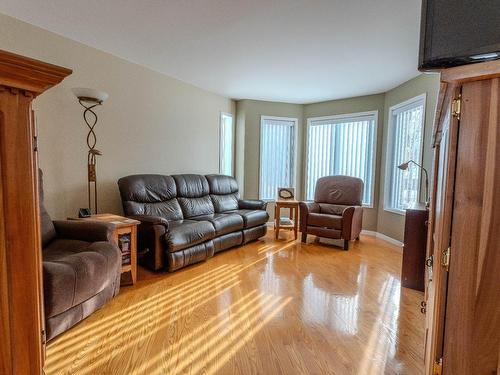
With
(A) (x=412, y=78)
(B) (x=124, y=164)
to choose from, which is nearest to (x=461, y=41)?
(B) (x=124, y=164)

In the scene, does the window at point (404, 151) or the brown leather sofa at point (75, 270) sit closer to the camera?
the brown leather sofa at point (75, 270)

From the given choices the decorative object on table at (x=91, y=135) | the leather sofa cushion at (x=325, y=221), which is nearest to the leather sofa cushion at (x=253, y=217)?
the leather sofa cushion at (x=325, y=221)

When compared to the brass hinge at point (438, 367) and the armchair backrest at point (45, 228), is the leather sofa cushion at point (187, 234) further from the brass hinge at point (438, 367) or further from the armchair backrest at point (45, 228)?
the brass hinge at point (438, 367)

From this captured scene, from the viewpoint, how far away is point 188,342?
5.79ft

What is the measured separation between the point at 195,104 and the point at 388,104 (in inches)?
122

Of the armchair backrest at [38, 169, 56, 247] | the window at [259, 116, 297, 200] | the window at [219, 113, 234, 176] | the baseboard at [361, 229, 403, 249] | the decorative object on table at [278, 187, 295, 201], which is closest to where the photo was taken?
the armchair backrest at [38, 169, 56, 247]

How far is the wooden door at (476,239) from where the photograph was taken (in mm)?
706

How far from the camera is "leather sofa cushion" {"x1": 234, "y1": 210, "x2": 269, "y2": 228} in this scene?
3908 millimetres

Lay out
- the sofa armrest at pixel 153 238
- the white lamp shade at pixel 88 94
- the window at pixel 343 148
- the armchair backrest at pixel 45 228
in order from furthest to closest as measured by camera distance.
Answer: the window at pixel 343 148, the sofa armrest at pixel 153 238, the white lamp shade at pixel 88 94, the armchair backrest at pixel 45 228

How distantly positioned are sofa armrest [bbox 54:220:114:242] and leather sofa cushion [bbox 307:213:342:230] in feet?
9.02

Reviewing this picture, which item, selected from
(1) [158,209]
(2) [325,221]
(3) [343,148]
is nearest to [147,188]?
(1) [158,209]

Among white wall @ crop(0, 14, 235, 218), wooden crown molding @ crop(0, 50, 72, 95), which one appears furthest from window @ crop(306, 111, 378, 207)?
wooden crown molding @ crop(0, 50, 72, 95)

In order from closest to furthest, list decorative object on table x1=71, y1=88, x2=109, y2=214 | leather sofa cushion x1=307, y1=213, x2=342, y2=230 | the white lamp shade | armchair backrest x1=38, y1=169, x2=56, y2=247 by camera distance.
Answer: armchair backrest x1=38, y1=169, x2=56, y2=247
the white lamp shade
decorative object on table x1=71, y1=88, x2=109, y2=214
leather sofa cushion x1=307, y1=213, x2=342, y2=230

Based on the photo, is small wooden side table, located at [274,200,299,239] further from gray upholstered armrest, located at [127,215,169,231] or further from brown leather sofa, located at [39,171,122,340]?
brown leather sofa, located at [39,171,122,340]
